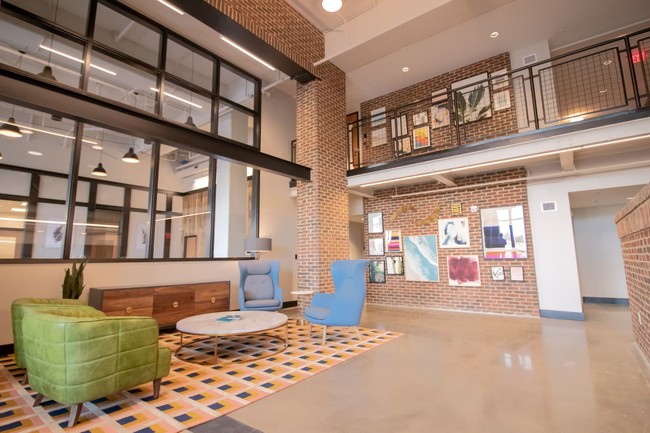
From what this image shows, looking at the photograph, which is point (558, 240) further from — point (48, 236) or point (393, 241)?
point (48, 236)

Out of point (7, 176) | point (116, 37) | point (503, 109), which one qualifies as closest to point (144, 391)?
point (7, 176)

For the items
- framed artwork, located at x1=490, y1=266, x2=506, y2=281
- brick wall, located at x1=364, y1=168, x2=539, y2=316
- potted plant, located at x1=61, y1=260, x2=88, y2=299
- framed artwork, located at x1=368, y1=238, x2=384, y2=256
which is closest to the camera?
potted plant, located at x1=61, y1=260, x2=88, y2=299

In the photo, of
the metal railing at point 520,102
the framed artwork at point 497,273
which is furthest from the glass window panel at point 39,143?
the framed artwork at point 497,273

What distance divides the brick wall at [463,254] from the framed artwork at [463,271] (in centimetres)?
8

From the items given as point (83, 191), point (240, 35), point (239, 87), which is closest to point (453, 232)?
point (240, 35)

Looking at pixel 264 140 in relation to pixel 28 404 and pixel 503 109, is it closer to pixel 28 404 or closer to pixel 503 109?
pixel 503 109

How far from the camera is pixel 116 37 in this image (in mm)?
5906

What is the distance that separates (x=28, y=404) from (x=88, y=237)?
4.70 m

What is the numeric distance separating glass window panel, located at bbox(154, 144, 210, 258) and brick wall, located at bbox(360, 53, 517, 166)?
177 inches

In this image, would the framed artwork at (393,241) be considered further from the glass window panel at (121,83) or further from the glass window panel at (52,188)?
the glass window panel at (52,188)

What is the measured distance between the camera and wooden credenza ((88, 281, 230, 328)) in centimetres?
471

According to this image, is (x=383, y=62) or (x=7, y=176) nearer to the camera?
(x=7, y=176)

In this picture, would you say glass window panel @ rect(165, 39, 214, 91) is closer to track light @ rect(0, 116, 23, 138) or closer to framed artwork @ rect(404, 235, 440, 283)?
track light @ rect(0, 116, 23, 138)

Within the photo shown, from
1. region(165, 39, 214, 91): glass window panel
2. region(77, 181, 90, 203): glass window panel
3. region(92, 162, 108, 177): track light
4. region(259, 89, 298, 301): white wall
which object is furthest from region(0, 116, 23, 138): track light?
region(259, 89, 298, 301): white wall
